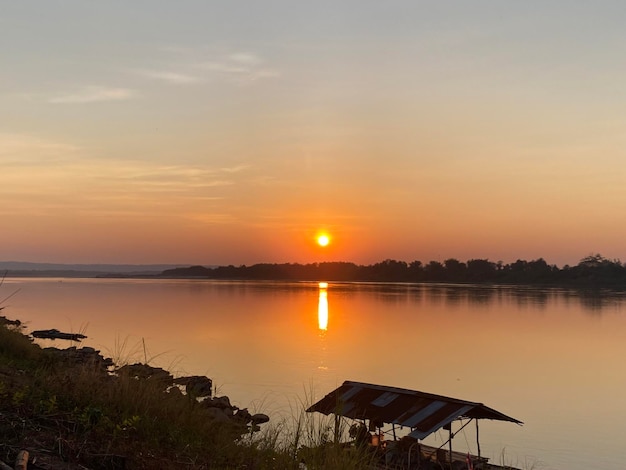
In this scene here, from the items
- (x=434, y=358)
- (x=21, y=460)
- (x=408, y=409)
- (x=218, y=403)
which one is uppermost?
(x=21, y=460)

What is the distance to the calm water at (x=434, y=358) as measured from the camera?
2797cm

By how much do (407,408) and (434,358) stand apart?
31.5 metres

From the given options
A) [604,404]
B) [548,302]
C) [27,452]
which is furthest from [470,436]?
[548,302]

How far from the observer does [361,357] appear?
162 ft

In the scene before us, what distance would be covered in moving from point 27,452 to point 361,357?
147 feet

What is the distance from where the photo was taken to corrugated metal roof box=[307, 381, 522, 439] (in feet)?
59.9

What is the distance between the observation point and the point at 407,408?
19.4 meters

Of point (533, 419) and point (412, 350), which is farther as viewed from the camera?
point (412, 350)

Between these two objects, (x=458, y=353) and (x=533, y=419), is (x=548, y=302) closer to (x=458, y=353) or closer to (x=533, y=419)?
(x=458, y=353)

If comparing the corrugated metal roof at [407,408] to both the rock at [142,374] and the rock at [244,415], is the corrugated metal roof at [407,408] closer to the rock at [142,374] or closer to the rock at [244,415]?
the rock at [142,374]

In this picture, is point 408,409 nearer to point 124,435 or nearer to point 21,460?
point 124,435

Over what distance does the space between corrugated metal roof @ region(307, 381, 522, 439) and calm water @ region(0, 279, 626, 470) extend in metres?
2.18

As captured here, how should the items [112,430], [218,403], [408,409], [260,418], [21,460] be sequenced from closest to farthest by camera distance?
[21,460]
[112,430]
[408,409]
[260,418]
[218,403]

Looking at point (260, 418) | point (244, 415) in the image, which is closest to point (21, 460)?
point (260, 418)
